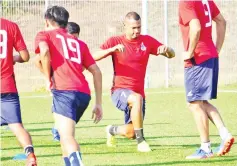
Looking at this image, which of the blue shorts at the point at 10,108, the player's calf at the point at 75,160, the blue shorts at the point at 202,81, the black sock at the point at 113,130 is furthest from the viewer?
the black sock at the point at 113,130

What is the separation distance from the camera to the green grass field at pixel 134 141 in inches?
391

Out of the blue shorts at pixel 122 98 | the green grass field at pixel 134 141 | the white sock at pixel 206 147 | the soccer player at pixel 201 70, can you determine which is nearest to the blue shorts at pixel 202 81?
the soccer player at pixel 201 70

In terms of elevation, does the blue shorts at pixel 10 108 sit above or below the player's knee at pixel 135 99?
above

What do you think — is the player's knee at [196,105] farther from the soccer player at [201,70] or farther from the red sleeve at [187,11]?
the red sleeve at [187,11]

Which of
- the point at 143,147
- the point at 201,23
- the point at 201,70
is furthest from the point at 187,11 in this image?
the point at 143,147

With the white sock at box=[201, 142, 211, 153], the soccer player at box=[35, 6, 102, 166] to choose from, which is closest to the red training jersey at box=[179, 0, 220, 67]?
the white sock at box=[201, 142, 211, 153]

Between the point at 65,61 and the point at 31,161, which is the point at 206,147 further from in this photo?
the point at 65,61

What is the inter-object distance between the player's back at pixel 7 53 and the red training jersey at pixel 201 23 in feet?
6.74

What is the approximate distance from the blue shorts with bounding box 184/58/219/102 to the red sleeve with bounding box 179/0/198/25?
0.56m

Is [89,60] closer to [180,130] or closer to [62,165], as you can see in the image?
[62,165]

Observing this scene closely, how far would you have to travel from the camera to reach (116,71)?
37.4 feet

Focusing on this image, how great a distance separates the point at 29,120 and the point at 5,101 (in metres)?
7.39

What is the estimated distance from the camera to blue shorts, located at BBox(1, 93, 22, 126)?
9.09 meters

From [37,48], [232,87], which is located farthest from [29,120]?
[232,87]
